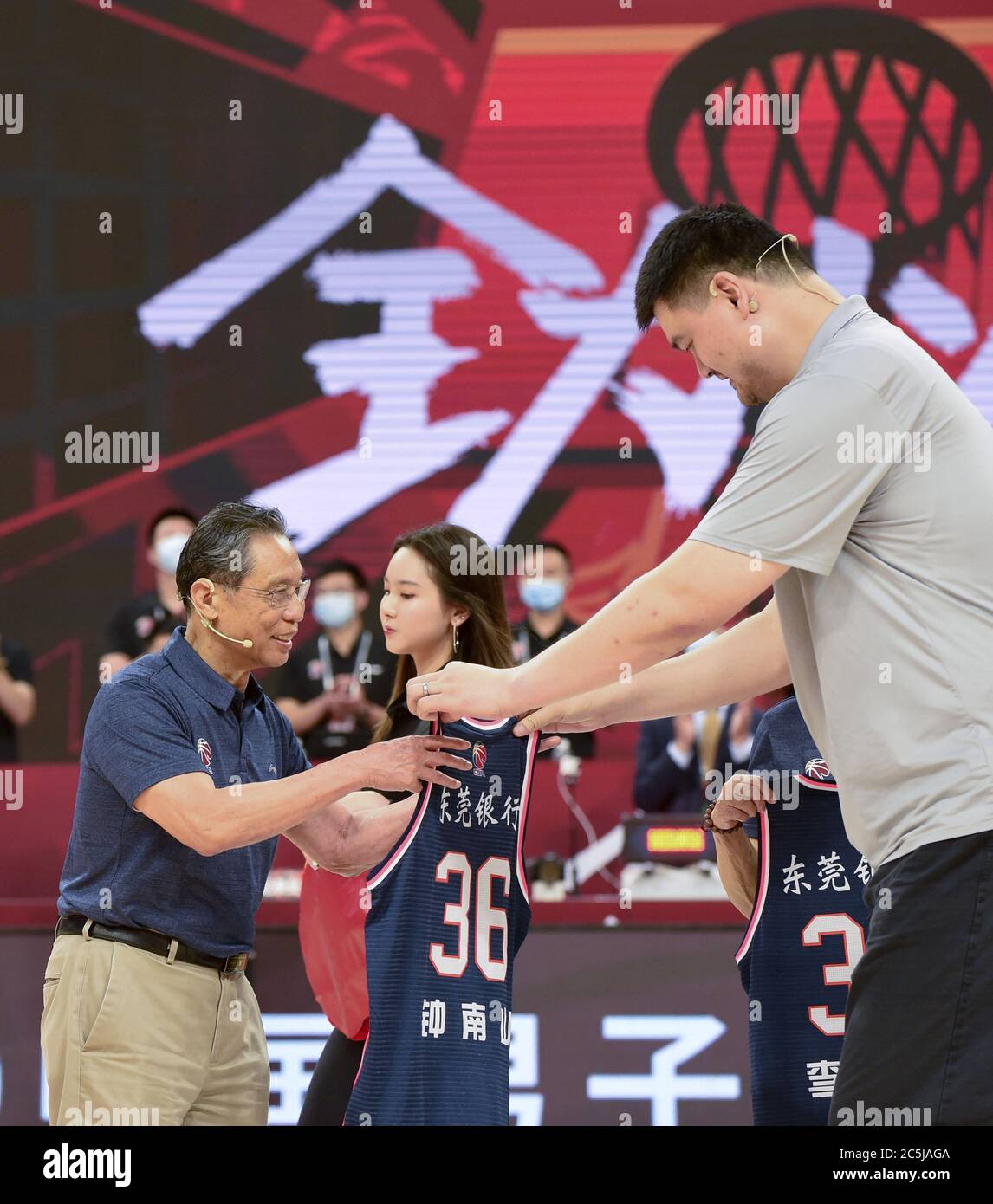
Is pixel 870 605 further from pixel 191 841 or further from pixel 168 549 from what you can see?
pixel 168 549

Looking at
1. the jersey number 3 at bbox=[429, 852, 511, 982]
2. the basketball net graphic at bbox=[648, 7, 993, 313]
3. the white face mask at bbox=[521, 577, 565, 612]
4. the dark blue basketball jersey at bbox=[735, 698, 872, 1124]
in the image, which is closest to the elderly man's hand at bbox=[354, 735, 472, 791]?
the jersey number 3 at bbox=[429, 852, 511, 982]

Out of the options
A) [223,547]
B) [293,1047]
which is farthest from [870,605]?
[293,1047]

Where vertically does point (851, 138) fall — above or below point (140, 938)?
above

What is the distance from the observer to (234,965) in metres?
3.16

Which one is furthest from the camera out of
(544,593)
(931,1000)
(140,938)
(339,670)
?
(339,670)

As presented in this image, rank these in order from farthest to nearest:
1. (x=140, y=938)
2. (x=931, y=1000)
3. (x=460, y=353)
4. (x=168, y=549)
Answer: (x=460, y=353), (x=168, y=549), (x=140, y=938), (x=931, y=1000)

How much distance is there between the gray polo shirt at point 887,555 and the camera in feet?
7.28

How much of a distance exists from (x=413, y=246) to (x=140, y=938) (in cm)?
761

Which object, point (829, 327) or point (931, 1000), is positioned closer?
point (931, 1000)

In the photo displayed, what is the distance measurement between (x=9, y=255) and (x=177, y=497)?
2.15 m

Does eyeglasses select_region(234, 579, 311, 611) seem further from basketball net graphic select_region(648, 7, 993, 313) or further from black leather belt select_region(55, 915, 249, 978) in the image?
basketball net graphic select_region(648, 7, 993, 313)

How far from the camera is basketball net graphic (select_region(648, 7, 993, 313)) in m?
9.67

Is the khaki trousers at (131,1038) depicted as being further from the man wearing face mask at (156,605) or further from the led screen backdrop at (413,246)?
the led screen backdrop at (413,246)

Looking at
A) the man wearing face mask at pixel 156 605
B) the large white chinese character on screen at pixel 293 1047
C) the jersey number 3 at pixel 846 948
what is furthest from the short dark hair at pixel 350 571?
the jersey number 3 at pixel 846 948
